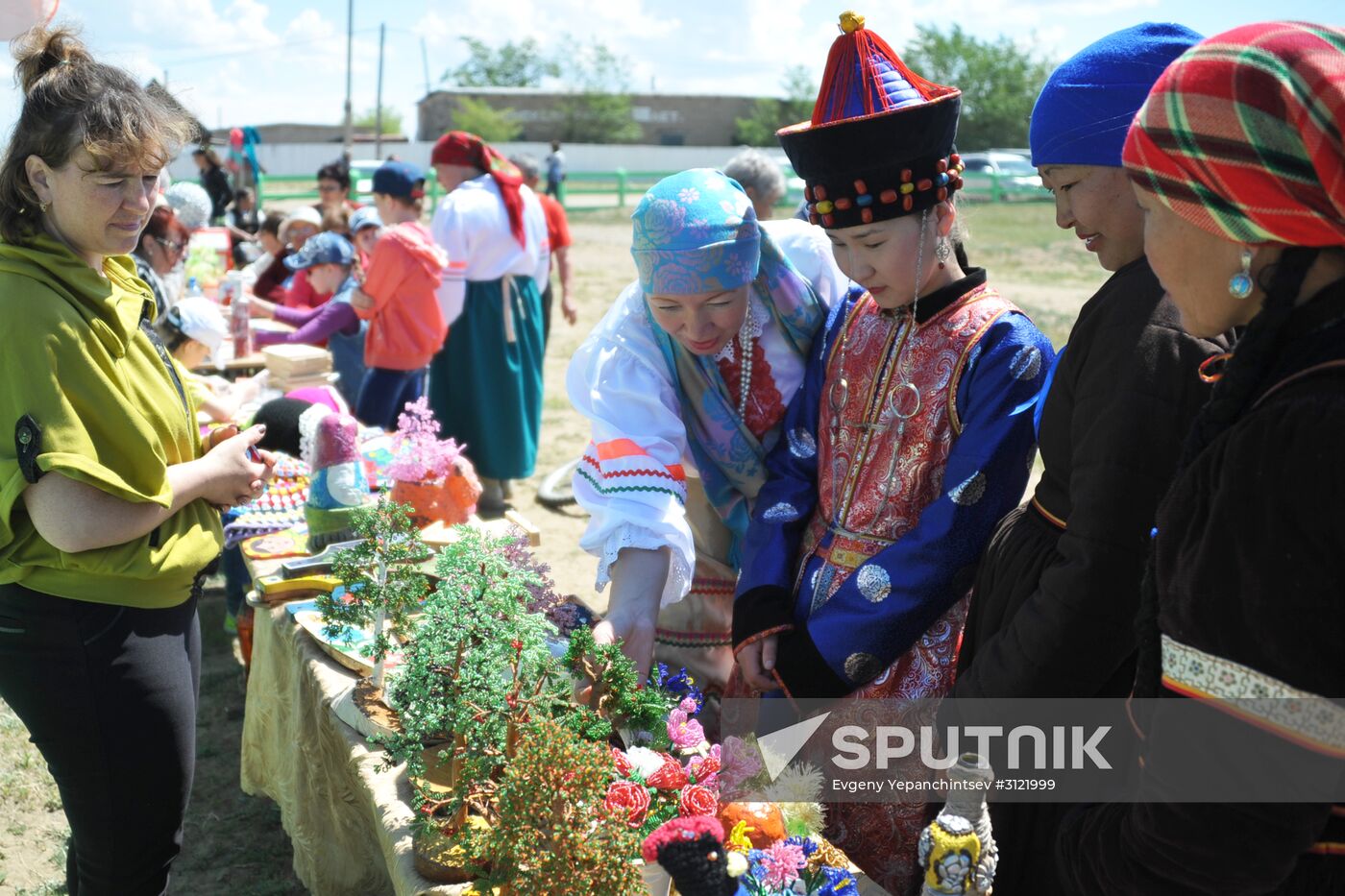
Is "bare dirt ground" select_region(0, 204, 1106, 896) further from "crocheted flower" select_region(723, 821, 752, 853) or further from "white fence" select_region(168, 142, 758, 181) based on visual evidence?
"white fence" select_region(168, 142, 758, 181)

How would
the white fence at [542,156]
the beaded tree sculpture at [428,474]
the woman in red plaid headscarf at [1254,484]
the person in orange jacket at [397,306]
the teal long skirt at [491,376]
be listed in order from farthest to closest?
the white fence at [542,156], the teal long skirt at [491,376], the person in orange jacket at [397,306], the beaded tree sculpture at [428,474], the woman in red plaid headscarf at [1254,484]

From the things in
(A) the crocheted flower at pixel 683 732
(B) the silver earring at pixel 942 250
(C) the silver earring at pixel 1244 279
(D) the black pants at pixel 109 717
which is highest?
(C) the silver earring at pixel 1244 279

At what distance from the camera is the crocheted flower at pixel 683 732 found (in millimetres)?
1555

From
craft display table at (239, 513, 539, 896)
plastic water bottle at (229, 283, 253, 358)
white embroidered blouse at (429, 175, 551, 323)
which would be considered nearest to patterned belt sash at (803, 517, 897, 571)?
craft display table at (239, 513, 539, 896)

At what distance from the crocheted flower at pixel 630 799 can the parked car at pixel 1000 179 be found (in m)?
27.8

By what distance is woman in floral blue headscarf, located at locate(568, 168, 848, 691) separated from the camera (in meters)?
1.93

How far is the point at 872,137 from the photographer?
5.55 ft

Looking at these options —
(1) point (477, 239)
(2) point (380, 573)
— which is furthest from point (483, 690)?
(1) point (477, 239)

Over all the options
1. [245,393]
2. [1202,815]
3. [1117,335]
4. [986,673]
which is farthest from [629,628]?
[245,393]

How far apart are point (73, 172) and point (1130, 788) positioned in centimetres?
182

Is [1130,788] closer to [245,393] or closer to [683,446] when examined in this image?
[683,446]

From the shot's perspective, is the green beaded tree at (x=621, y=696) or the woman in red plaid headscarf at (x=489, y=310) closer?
the green beaded tree at (x=621, y=696)

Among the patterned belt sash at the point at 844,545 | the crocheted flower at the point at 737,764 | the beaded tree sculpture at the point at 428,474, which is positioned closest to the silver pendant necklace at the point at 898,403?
the patterned belt sash at the point at 844,545

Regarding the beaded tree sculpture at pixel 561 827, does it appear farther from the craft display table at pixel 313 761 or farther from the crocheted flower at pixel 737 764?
the craft display table at pixel 313 761
